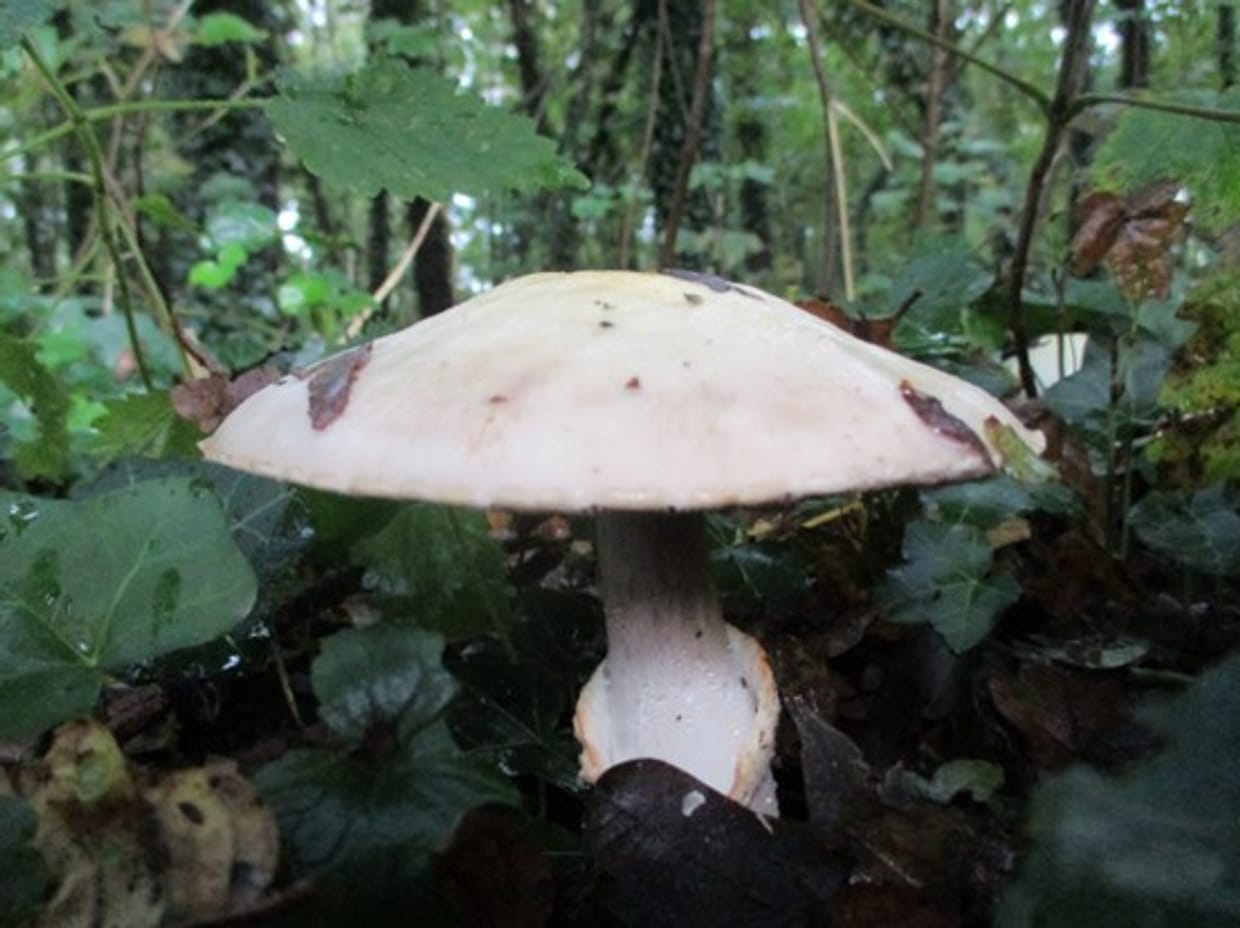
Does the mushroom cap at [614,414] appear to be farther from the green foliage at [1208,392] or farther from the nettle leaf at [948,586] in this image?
the green foliage at [1208,392]

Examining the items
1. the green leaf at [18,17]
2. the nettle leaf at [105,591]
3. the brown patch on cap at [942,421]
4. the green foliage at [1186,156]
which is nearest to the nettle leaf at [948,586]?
the brown patch on cap at [942,421]

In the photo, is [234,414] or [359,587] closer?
[234,414]

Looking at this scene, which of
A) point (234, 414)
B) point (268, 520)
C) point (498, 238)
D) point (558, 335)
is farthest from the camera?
point (498, 238)

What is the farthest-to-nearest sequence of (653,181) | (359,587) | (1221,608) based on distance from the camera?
(653,181), (359,587), (1221,608)

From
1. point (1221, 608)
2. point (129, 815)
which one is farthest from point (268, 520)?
point (1221, 608)

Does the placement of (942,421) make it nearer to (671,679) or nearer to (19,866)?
(671,679)

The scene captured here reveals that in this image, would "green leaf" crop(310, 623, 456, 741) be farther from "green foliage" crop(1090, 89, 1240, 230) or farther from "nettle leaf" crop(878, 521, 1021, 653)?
"green foliage" crop(1090, 89, 1240, 230)

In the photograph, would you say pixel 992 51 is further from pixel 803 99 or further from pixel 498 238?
pixel 498 238

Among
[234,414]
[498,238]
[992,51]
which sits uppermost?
A: [992,51]
